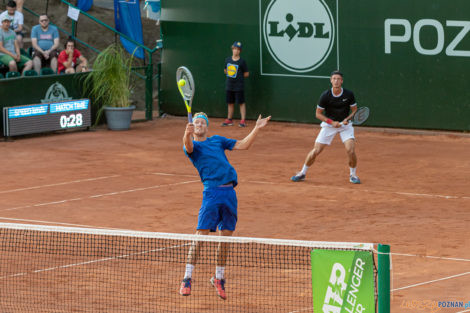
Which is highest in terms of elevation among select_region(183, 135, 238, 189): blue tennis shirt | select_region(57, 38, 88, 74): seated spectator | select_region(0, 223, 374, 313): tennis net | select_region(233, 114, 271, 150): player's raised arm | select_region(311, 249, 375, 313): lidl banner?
select_region(57, 38, 88, 74): seated spectator

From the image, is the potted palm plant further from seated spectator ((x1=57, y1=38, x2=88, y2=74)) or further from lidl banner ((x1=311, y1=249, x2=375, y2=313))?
lidl banner ((x1=311, y1=249, x2=375, y2=313))

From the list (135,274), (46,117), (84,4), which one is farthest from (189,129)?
(84,4)

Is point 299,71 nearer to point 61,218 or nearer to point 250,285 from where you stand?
point 61,218

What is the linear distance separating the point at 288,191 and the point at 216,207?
5426 millimetres

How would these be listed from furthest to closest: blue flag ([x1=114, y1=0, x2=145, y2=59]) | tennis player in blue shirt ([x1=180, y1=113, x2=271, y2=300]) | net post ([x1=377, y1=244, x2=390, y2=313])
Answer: blue flag ([x1=114, y1=0, x2=145, y2=59])
tennis player in blue shirt ([x1=180, y1=113, x2=271, y2=300])
net post ([x1=377, y1=244, x2=390, y2=313])

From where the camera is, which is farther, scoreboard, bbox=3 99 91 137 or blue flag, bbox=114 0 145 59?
blue flag, bbox=114 0 145 59

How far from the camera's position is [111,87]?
21.4m

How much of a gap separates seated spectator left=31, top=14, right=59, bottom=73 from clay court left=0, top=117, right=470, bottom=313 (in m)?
2.07

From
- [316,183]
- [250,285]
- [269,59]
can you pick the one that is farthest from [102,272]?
[269,59]

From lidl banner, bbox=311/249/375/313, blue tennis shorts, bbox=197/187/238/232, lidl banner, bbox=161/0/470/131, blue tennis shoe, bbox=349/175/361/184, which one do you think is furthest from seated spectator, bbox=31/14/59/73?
lidl banner, bbox=311/249/375/313

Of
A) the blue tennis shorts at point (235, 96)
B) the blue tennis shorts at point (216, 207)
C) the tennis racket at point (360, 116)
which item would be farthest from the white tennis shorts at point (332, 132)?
the blue tennis shorts at point (235, 96)

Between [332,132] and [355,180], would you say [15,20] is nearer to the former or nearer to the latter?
[332,132]

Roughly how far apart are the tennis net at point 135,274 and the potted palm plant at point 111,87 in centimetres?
1001

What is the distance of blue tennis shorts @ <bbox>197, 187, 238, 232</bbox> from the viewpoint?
9172mm
